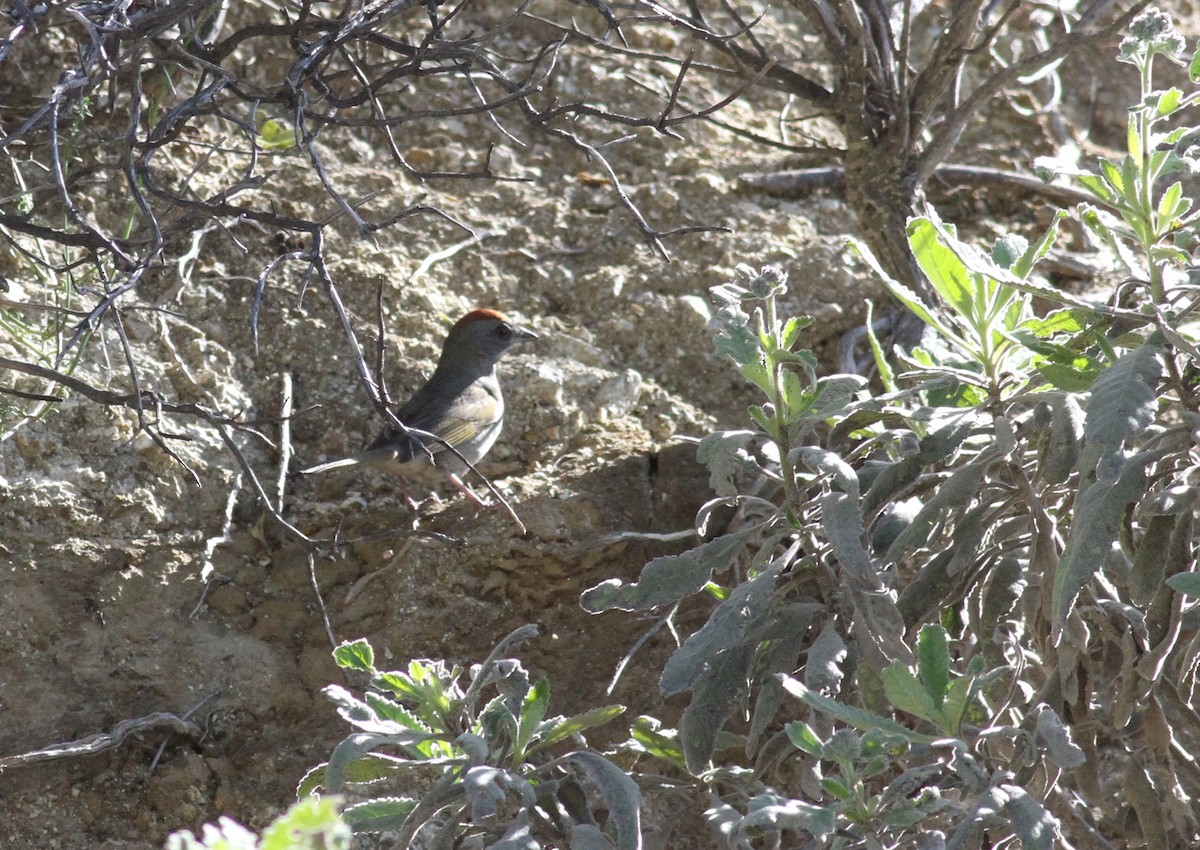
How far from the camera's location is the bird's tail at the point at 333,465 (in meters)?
4.10

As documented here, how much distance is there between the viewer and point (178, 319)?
4391 mm

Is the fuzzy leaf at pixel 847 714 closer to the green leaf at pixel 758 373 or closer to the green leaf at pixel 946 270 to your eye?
the green leaf at pixel 758 373

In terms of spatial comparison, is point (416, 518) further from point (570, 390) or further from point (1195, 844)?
point (1195, 844)

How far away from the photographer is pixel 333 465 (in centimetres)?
418

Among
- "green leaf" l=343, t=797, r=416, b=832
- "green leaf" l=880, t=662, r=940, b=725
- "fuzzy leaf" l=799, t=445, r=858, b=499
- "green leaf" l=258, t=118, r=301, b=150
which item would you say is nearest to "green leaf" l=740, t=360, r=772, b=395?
"fuzzy leaf" l=799, t=445, r=858, b=499

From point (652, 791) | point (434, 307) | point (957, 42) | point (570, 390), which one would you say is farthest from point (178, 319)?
point (957, 42)

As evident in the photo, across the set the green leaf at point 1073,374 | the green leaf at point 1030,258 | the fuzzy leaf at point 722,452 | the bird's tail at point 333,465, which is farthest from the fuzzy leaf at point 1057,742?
the bird's tail at point 333,465

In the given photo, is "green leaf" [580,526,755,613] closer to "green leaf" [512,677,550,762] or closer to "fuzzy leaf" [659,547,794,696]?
"fuzzy leaf" [659,547,794,696]

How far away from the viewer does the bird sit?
434cm

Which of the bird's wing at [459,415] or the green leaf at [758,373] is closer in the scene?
the green leaf at [758,373]

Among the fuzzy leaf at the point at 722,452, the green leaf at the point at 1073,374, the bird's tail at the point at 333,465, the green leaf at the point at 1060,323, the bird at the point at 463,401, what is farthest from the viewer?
the bird at the point at 463,401

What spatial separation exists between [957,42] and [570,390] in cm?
177

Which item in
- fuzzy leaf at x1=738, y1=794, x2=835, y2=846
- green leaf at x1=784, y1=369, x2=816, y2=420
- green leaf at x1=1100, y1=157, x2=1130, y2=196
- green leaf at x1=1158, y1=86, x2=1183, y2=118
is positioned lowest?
fuzzy leaf at x1=738, y1=794, x2=835, y2=846

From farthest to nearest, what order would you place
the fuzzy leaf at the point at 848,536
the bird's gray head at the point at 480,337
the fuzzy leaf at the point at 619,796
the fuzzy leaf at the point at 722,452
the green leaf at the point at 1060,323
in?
the bird's gray head at the point at 480,337 → the green leaf at the point at 1060,323 → the fuzzy leaf at the point at 722,452 → the fuzzy leaf at the point at 848,536 → the fuzzy leaf at the point at 619,796
